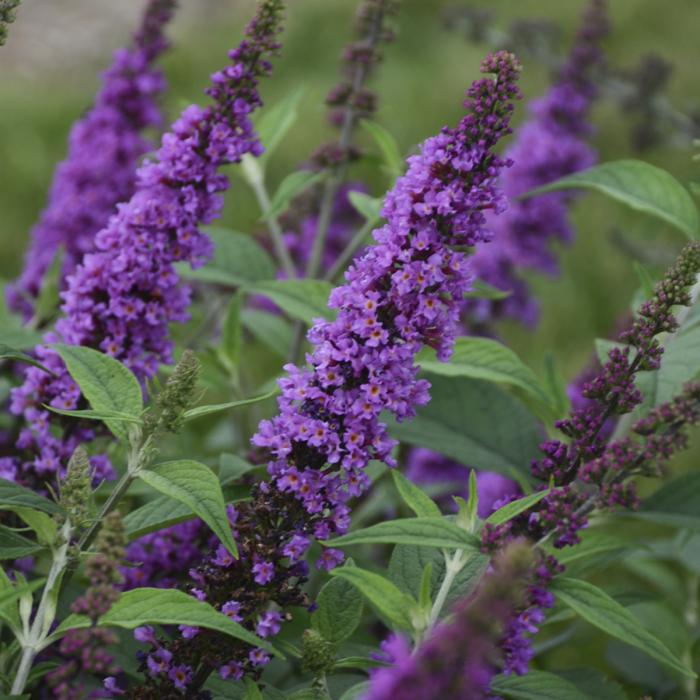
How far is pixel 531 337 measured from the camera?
4.67m

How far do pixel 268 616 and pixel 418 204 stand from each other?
2.15 feet

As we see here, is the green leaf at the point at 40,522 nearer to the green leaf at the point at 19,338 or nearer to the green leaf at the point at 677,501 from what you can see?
the green leaf at the point at 19,338

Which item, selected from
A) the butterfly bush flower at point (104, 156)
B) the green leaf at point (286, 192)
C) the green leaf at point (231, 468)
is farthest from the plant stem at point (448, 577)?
the butterfly bush flower at point (104, 156)

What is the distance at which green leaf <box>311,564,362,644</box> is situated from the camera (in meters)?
1.68

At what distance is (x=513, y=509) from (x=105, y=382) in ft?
2.21

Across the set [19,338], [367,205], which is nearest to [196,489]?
[19,338]

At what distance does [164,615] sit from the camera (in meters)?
1.44

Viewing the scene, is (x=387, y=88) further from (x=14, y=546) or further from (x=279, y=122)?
(x=14, y=546)

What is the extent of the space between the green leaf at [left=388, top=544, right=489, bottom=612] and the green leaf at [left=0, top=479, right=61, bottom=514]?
21.1 inches

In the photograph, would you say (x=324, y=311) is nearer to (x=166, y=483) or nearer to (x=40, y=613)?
(x=166, y=483)

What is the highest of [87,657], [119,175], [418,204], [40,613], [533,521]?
[418,204]

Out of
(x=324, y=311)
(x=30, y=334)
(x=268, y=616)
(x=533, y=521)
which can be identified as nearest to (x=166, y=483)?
(x=268, y=616)

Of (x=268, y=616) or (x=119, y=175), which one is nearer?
(x=268, y=616)

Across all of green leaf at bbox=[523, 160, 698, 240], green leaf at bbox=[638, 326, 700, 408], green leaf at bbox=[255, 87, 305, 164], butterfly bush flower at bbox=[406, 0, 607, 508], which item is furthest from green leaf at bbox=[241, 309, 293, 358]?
green leaf at bbox=[638, 326, 700, 408]
